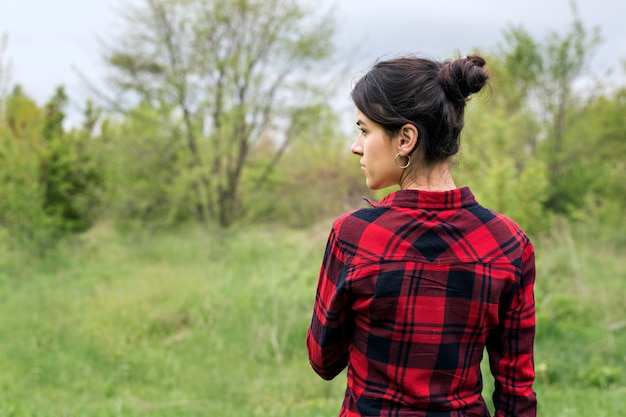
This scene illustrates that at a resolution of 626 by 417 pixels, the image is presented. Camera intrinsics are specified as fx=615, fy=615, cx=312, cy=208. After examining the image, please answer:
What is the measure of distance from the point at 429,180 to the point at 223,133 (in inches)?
574

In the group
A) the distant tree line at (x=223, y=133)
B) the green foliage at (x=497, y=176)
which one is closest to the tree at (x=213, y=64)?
the distant tree line at (x=223, y=133)

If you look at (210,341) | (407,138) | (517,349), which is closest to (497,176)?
(210,341)

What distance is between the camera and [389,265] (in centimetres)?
145

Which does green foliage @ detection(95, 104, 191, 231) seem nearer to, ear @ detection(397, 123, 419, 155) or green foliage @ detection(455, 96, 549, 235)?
green foliage @ detection(455, 96, 549, 235)

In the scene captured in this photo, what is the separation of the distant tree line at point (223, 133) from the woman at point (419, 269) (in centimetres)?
1143

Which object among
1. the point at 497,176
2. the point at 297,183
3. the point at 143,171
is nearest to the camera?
the point at 497,176

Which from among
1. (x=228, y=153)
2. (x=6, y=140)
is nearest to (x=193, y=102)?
(x=228, y=153)

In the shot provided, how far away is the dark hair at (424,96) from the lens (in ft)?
4.84

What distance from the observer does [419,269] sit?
57.1 inches

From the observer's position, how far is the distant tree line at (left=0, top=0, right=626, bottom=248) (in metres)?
14.4

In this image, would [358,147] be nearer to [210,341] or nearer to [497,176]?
[210,341]

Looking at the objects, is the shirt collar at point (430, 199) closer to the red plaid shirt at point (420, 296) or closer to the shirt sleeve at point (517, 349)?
the red plaid shirt at point (420, 296)

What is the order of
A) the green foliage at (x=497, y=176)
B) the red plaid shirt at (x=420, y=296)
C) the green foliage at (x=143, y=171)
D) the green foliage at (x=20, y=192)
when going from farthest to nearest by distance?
the green foliage at (x=143, y=171) < the green foliage at (x=20, y=192) < the green foliage at (x=497, y=176) < the red plaid shirt at (x=420, y=296)

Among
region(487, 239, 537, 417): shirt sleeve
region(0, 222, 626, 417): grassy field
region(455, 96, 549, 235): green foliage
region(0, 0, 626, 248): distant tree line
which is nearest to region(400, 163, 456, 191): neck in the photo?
region(487, 239, 537, 417): shirt sleeve
